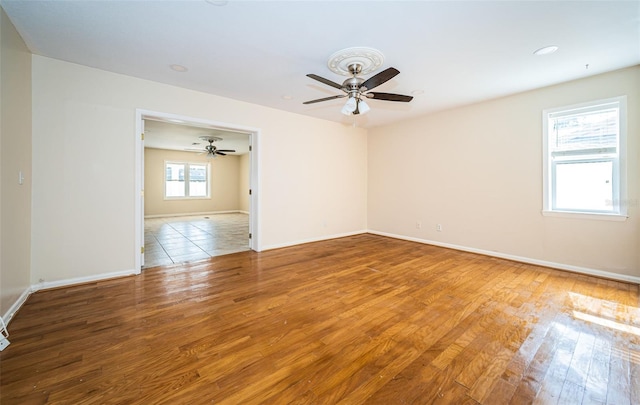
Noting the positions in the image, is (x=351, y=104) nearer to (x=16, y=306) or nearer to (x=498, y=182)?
(x=498, y=182)

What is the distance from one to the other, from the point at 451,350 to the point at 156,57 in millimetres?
4010

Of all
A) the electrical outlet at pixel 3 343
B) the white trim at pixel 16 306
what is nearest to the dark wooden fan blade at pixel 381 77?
the electrical outlet at pixel 3 343

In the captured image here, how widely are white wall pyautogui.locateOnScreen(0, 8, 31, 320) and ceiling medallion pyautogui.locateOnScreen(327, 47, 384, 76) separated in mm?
2855

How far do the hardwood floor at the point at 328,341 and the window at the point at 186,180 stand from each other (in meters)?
7.29

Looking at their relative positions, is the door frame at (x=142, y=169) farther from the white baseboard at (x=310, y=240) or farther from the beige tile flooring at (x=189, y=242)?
the beige tile flooring at (x=189, y=242)

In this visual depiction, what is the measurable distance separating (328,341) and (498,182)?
3.89m

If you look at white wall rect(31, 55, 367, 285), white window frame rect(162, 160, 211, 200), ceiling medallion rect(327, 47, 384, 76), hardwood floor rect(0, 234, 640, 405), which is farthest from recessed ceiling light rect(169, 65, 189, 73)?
white window frame rect(162, 160, 211, 200)

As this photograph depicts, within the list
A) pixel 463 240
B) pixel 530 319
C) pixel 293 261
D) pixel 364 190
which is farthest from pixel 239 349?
pixel 364 190

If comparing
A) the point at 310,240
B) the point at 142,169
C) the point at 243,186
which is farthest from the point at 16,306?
the point at 243,186

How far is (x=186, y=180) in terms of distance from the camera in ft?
32.5

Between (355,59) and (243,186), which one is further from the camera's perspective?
(243,186)

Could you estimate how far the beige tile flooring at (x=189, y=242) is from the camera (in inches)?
166

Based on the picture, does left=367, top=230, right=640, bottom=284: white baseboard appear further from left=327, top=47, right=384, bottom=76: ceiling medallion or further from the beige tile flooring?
the beige tile flooring

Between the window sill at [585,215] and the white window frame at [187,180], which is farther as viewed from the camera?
the white window frame at [187,180]
